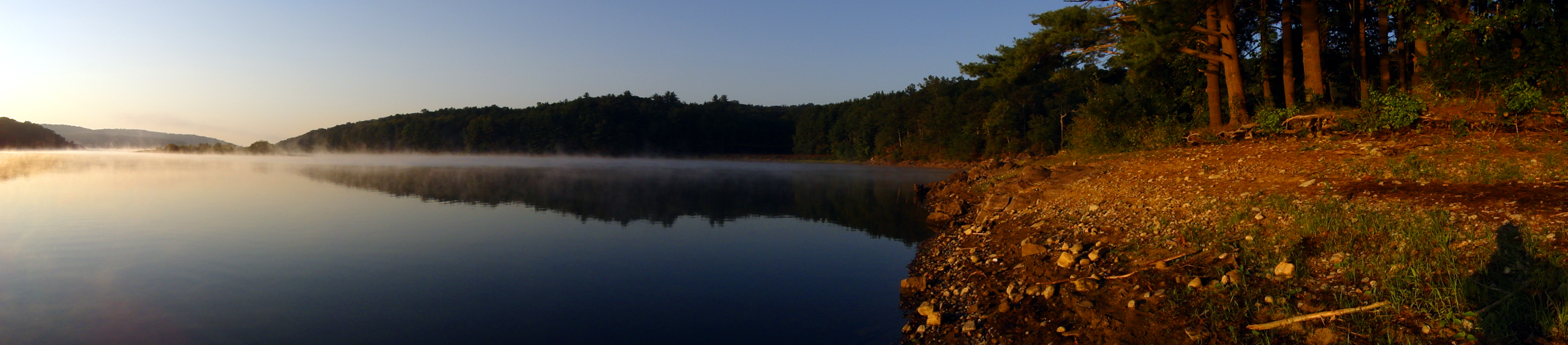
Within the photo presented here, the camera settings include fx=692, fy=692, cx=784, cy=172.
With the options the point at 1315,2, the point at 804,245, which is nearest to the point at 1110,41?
the point at 1315,2

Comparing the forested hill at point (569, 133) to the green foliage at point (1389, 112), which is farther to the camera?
the forested hill at point (569, 133)

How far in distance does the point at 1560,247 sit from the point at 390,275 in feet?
37.8

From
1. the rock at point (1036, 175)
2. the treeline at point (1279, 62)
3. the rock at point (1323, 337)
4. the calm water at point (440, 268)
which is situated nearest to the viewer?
the rock at point (1323, 337)

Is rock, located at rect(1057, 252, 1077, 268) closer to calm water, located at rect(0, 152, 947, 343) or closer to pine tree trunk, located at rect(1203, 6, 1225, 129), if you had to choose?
calm water, located at rect(0, 152, 947, 343)

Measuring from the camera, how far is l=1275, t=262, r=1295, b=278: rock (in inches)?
215

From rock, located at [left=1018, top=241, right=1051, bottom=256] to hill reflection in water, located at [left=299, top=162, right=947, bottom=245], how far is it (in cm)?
425

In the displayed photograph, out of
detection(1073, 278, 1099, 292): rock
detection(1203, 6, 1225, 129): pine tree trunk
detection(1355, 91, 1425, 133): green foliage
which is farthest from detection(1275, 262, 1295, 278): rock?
detection(1203, 6, 1225, 129): pine tree trunk

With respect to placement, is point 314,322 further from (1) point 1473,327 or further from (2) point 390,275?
(1) point 1473,327

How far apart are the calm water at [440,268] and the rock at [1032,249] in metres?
1.67

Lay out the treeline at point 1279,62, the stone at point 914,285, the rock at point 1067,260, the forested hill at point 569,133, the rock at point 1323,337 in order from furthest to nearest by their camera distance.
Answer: the forested hill at point 569,133
the treeline at point 1279,62
the stone at point 914,285
the rock at point 1067,260
the rock at point 1323,337

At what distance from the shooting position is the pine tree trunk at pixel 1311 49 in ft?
47.6

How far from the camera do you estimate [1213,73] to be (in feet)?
54.6

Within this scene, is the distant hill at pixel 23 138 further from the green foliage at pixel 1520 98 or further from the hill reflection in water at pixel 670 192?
the green foliage at pixel 1520 98

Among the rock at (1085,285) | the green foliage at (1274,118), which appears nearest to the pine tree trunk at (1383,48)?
the green foliage at (1274,118)
